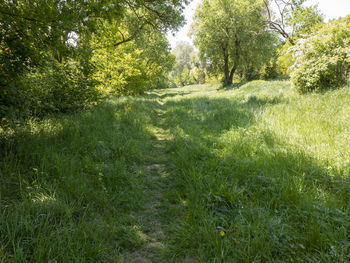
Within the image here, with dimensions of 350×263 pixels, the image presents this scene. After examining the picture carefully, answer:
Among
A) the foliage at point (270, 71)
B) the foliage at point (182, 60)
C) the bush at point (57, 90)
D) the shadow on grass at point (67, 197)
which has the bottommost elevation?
the shadow on grass at point (67, 197)

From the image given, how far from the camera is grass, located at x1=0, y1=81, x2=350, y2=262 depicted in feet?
5.76

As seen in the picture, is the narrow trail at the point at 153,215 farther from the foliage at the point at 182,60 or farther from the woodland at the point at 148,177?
the foliage at the point at 182,60

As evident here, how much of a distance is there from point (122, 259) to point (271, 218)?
1669mm

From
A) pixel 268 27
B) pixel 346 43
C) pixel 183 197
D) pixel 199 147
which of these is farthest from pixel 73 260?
pixel 268 27

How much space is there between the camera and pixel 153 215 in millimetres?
2547

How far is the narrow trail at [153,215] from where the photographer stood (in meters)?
1.91

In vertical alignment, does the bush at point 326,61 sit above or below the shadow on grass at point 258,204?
above

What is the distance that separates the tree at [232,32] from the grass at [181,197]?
61.6 feet

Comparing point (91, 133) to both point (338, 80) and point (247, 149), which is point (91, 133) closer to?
point (247, 149)

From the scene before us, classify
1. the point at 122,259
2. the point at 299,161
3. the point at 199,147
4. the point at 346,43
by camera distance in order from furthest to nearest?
the point at 346,43
the point at 199,147
the point at 299,161
the point at 122,259

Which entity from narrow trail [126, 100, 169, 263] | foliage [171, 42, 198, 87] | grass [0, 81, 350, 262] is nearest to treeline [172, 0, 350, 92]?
grass [0, 81, 350, 262]

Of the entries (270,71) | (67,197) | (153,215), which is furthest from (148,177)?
(270,71)

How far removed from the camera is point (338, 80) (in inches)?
289

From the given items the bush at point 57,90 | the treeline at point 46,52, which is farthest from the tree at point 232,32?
the bush at point 57,90
